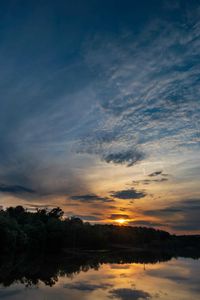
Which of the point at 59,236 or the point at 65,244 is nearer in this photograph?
the point at 59,236

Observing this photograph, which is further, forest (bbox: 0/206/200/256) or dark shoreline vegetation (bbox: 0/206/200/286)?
forest (bbox: 0/206/200/256)

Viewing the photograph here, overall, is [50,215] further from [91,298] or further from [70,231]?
[91,298]

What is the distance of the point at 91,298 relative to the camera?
2184 cm

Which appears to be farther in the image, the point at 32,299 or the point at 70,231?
the point at 70,231

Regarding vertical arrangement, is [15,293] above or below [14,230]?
below

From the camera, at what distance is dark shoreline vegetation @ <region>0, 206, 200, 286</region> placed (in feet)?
172

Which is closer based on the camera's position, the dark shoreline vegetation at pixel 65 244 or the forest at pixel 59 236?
the dark shoreline vegetation at pixel 65 244

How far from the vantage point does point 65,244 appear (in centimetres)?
11206

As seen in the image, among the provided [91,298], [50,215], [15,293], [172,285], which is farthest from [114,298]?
[50,215]

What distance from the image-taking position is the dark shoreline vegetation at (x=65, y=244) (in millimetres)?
52469

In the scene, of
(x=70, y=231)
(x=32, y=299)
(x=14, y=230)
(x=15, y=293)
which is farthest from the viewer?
(x=70, y=231)

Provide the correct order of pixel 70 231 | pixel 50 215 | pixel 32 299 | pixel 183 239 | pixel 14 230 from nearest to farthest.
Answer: pixel 32 299
pixel 14 230
pixel 70 231
pixel 50 215
pixel 183 239

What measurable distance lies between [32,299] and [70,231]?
100m

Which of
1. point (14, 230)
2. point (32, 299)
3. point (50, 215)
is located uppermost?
point (50, 215)
